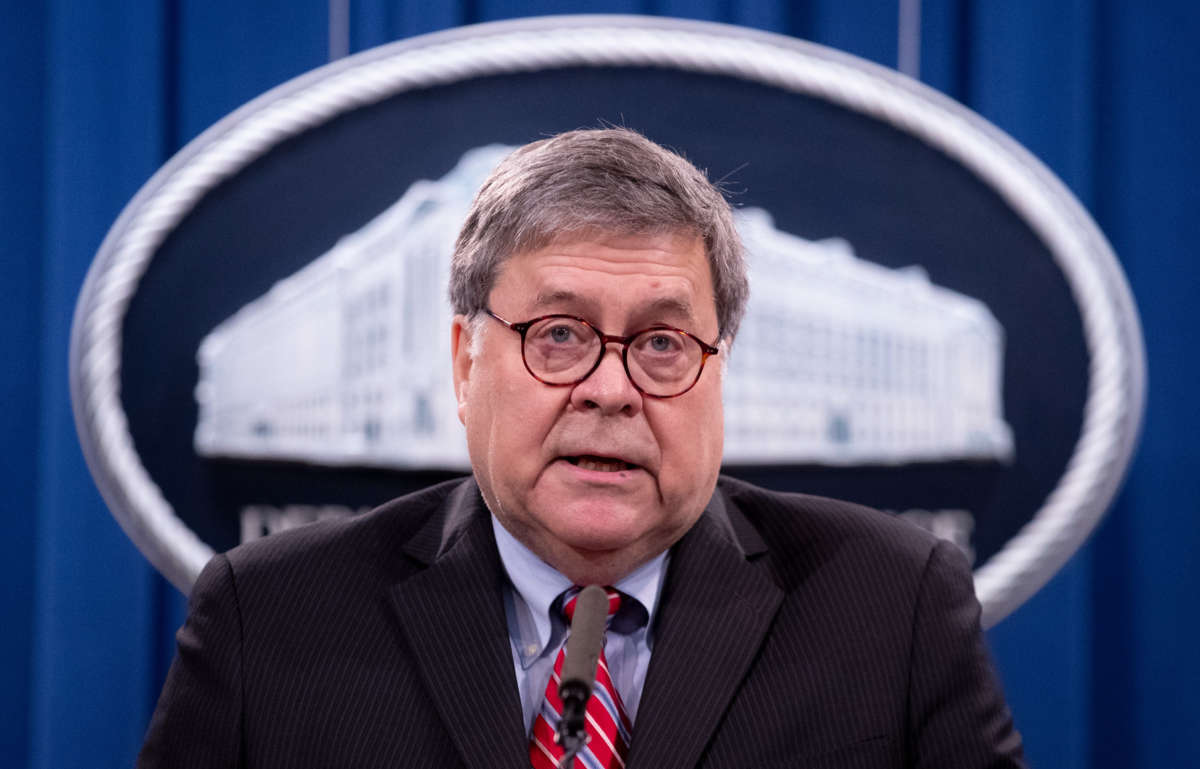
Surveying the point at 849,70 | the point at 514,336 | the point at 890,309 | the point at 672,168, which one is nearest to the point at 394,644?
the point at 514,336

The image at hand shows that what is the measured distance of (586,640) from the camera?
84 centimetres

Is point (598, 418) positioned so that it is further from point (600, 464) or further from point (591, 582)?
point (591, 582)

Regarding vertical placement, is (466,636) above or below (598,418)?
below

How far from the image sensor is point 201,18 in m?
1.71

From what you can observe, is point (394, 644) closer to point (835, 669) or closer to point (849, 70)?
point (835, 669)

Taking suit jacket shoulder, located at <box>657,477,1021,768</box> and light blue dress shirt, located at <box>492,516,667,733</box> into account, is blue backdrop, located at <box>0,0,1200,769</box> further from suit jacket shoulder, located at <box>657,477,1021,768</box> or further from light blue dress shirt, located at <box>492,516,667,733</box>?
light blue dress shirt, located at <box>492,516,667,733</box>

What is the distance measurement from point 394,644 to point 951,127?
1.19 metres

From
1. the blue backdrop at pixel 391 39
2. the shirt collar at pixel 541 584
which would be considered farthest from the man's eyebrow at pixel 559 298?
the blue backdrop at pixel 391 39

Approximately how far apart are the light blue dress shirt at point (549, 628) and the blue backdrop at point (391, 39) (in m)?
0.77

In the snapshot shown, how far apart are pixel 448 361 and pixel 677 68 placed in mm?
623

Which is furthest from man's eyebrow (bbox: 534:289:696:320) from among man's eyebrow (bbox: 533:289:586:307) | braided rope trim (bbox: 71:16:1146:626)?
braided rope trim (bbox: 71:16:1146:626)

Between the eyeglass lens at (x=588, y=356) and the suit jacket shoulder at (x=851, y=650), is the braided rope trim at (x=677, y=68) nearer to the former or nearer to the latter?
the suit jacket shoulder at (x=851, y=650)

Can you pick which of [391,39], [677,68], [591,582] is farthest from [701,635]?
[391,39]

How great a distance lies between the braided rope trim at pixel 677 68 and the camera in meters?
1.59
